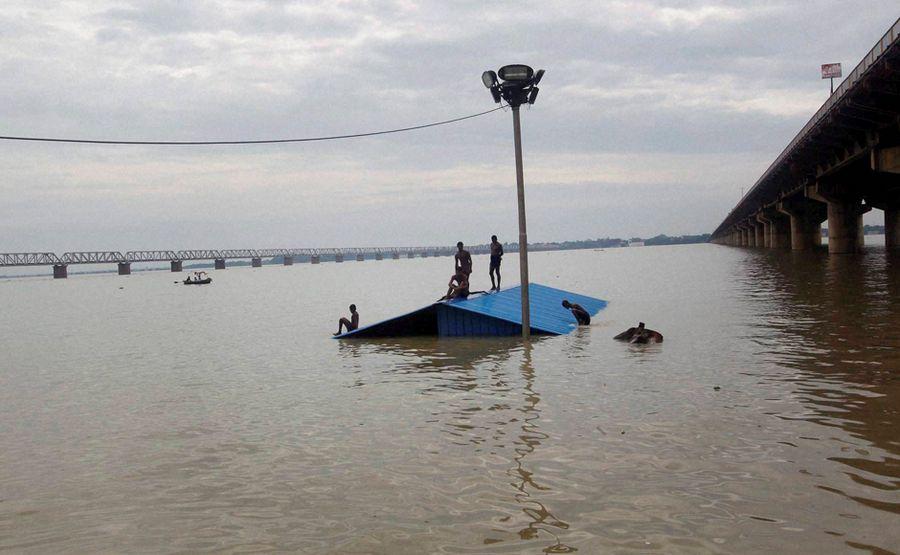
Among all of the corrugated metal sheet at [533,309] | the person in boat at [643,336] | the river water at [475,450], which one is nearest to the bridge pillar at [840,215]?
the corrugated metal sheet at [533,309]

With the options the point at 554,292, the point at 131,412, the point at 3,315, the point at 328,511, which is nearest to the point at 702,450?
the point at 328,511

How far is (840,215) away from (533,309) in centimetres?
5321

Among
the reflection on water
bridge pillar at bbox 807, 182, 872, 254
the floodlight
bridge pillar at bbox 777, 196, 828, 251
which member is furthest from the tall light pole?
bridge pillar at bbox 777, 196, 828, 251

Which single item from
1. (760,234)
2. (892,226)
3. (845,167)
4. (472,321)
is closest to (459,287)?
(472,321)

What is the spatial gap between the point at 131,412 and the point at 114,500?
16.8 ft

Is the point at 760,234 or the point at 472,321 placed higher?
the point at 760,234

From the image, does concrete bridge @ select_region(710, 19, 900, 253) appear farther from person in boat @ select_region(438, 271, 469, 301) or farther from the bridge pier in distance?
person in boat @ select_region(438, 271, 469, 301)

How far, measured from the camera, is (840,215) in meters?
65.0

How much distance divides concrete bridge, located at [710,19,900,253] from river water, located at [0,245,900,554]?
68.5 feet

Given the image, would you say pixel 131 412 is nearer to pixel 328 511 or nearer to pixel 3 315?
pixel 328 511

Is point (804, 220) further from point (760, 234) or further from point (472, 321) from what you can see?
point (472, 321)

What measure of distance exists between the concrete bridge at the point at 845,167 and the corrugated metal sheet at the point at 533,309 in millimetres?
17581

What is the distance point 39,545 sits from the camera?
5926mm

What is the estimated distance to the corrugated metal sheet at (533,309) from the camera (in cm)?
2075
